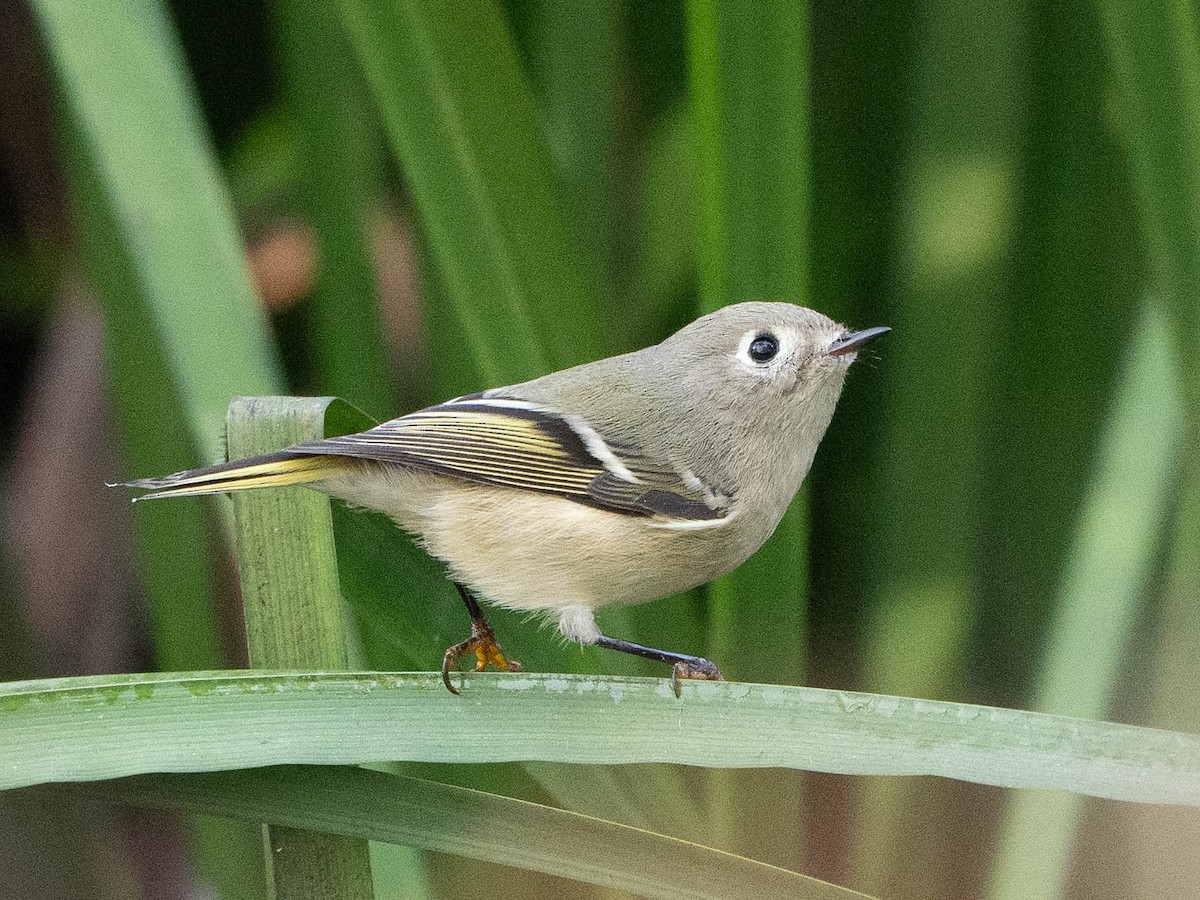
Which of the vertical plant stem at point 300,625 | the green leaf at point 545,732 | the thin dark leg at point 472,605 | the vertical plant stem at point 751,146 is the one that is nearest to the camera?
the green leaf at point 545,732

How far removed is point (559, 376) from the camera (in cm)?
107

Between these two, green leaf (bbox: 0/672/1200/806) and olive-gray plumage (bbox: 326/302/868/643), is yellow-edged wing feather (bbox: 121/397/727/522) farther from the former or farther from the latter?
green leaf (bbox: 0/672/1200/806)

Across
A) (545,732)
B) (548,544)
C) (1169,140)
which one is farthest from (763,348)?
(545,732)

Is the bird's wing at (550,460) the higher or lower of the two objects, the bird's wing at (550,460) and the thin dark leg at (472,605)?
the higher

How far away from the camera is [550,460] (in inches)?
42.1

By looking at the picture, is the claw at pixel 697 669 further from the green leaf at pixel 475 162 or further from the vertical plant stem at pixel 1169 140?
the vertical plant stem at pixel 1169 140

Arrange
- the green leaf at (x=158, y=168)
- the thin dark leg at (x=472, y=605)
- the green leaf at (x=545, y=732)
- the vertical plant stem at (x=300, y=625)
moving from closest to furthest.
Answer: the green leaf at (x=545, y=732) → the vertical plant stem at (x=300, y=625) → the green leaf at (x=158, y=168) → the thin dark leg at (x=472, y=605)

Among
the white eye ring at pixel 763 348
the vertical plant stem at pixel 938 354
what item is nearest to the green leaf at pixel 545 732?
the white eye ring at pixel 763 348

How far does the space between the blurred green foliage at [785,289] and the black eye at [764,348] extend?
0.20ft

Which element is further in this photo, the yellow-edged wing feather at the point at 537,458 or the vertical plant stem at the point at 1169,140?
the yellow-edged wing feather at the point at 537,458

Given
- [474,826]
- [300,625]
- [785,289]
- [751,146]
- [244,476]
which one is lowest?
[474,826]

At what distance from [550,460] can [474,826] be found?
1.29 feet

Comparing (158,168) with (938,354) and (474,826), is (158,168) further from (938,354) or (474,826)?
(938,354)

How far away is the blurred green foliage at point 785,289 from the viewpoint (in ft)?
3.12
